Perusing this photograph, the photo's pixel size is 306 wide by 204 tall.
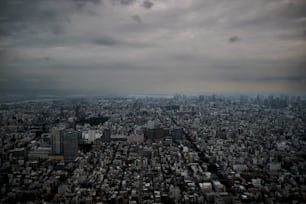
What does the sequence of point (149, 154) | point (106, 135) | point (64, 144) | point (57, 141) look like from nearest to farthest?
point (57, 141) < point (64, 144) < point (149, 154) < point (106, 135)

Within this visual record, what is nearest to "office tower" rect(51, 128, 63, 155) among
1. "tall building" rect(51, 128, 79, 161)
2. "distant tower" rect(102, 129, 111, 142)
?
"tall building" rect(51, 128, 79, 161)

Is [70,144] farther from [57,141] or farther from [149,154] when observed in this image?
[149,154]

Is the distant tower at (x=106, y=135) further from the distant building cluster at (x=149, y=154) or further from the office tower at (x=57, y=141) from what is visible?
the office tower at (x=57, y=141)

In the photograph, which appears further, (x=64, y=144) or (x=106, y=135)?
(x=106, y=135)

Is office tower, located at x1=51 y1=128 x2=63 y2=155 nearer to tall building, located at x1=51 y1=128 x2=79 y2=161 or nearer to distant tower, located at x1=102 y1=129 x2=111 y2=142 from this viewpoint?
tall building, located at x1=51 y1=128 x2=79 y2=161

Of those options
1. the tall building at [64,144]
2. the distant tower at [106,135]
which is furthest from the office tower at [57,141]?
the distant tower at [106,135]

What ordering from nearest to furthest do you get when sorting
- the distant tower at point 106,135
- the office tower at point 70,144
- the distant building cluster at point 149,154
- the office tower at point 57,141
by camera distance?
the distant building cluster at point 149,154 → the office tower at point 57,141 → the office tower at point 70,144 → the distant tower at point 106,135

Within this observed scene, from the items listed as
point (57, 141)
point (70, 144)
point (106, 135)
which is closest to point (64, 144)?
point (70, 144)

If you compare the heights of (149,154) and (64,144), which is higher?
(64,144)

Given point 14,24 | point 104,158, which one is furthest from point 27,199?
point 14,24

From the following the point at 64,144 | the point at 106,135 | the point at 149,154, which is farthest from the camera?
the point at 106,135
